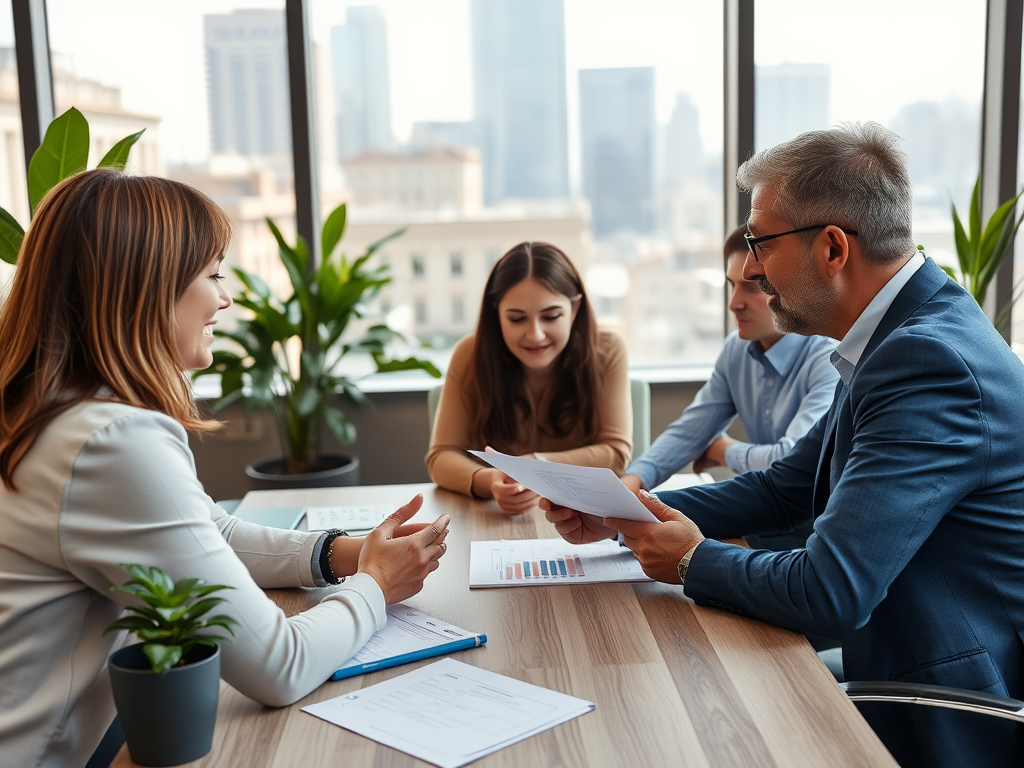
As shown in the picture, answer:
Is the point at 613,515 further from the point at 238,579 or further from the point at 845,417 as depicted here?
the point at 238,579

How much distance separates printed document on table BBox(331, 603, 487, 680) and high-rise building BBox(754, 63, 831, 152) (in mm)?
3328

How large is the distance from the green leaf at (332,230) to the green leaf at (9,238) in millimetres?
1271

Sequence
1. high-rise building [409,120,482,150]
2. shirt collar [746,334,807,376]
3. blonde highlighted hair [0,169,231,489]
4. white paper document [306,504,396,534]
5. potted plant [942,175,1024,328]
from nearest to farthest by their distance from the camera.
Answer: blonde highlighted hair [0,169,231,489]
white paper document [306,504,396,534]
shirt collar [746,334,807,376]
potted plant [942,175,1024,328]
high-rise building [409,120,482,150]

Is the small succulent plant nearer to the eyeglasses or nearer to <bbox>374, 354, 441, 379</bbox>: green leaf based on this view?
the eyeglasses

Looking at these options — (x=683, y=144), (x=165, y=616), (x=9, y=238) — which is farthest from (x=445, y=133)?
(x=165, y=616)

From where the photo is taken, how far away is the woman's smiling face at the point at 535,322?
2.53m

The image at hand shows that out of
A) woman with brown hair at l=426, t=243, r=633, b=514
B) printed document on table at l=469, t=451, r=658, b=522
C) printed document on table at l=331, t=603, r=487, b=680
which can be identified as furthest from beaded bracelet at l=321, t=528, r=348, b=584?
woman with brown hair at l=426, t=243, r=633, b=514

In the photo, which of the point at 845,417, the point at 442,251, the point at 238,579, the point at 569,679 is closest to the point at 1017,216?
the point at 442,251

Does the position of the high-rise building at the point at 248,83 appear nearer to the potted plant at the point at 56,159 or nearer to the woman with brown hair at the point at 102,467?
the potted plant at the point at 56,159

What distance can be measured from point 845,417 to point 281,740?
0.96 metres

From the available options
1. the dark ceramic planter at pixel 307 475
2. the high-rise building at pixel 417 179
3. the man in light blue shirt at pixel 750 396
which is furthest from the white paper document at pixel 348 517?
the high-rise building at pixel 417 179

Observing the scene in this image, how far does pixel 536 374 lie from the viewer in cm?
264

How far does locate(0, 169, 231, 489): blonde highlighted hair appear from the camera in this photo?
3.61 feet

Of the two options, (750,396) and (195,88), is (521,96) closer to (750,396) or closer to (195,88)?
(195,88)
